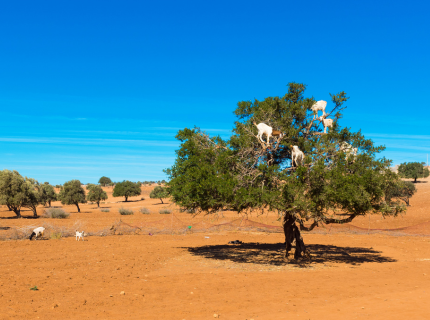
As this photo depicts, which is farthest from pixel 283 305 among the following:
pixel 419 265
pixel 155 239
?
pixel 155 239

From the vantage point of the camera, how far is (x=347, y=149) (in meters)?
14.0

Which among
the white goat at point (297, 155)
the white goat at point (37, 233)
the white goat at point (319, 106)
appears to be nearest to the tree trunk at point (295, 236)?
the white goat at point (297, 155)

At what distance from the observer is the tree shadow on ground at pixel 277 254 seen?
16.3 metres

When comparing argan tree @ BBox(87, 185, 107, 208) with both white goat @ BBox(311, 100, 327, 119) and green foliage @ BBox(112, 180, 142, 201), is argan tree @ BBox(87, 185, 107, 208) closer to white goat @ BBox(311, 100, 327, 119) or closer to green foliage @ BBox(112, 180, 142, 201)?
green foliage @ BBox(112, 180, 142, 201)

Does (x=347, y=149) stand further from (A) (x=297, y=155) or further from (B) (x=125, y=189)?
(B) (x=125, y=189)

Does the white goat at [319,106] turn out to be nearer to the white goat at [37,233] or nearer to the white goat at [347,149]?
the white goat at [347,149]

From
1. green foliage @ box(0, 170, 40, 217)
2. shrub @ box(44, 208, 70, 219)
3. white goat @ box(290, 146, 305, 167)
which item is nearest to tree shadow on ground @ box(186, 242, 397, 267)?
white goat @ box(290, 146, 305, 167)

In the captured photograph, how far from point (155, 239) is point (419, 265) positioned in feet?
55.3

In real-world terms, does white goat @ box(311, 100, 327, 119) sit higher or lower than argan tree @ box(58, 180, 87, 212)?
higher

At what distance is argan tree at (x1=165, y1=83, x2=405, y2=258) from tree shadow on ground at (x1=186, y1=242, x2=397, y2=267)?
4.32 ft

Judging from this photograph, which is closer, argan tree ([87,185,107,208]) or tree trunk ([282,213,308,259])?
tree trunk ([282,213,308,259])

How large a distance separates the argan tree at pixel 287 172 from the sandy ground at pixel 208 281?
8.33 ft

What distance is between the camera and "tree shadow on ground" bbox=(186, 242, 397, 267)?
53.5ft

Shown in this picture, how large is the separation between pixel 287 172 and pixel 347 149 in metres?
2.73
